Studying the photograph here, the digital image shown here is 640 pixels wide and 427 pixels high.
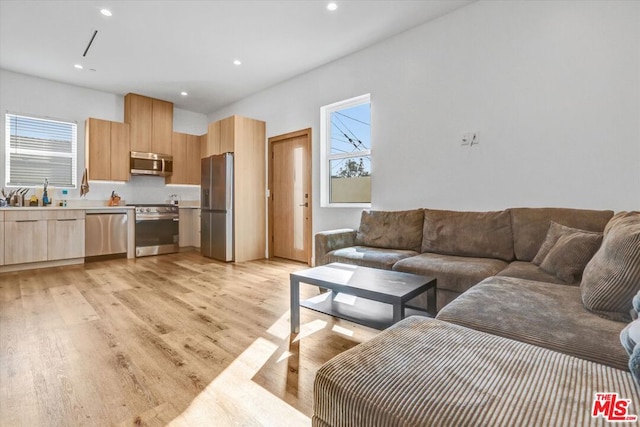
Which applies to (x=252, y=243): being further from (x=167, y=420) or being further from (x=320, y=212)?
(x=167, y=420)

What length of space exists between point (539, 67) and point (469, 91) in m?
0.58

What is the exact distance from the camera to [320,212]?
14.6ft

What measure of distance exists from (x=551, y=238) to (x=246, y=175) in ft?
13.5

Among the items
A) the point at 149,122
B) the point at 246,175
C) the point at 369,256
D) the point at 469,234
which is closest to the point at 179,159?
the point at 149,122

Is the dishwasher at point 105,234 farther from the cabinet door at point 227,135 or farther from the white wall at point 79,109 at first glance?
the cabinet door at point 227,135

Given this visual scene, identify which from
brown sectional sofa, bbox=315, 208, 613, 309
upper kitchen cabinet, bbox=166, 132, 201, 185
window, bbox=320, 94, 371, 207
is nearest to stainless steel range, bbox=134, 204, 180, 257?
upper kitchen cabinet, bbox=166, 132, 201, 185

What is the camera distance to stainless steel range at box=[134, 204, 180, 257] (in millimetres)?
5309

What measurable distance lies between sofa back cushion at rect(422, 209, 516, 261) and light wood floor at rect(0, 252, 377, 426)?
3.87 feet

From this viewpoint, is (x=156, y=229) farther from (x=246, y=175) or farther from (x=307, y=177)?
(x=307, y=177)

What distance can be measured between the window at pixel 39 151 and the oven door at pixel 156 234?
1.31m

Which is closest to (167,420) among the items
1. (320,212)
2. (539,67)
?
(320,212)

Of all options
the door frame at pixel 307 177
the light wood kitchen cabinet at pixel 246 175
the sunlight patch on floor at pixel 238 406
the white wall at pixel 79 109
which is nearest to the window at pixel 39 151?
the white wall at pixel 79 109

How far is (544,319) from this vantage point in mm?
1269

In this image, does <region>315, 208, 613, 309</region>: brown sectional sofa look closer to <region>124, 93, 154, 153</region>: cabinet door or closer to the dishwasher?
the dishwasher
